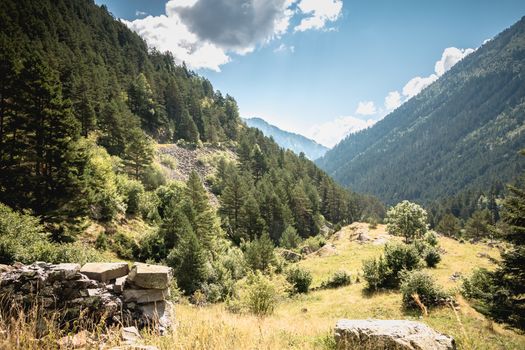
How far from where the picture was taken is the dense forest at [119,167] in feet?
70.9

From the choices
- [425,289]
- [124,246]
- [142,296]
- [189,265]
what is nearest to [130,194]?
[124,246]

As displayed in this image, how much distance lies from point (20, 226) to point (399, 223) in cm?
4536

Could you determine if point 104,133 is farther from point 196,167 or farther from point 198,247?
point 198,247

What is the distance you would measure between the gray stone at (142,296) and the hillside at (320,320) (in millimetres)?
1021

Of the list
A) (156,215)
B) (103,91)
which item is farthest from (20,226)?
(103,91)

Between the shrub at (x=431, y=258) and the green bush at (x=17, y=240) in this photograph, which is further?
the shrub at (x=431, y=258)

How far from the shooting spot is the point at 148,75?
93125mm

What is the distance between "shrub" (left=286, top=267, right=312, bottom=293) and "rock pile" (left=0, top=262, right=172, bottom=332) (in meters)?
19.0

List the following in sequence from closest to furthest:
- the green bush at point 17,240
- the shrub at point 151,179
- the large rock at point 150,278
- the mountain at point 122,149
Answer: the large rock at point 150,278
the green bush at point 17,240
the mountain at point 122,149
the shrub at point 151,179

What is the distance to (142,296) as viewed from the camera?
8227 millimetres

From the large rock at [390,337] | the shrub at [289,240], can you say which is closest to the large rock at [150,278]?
the large rock at [390,337]

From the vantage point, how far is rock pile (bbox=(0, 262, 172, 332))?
7332mm

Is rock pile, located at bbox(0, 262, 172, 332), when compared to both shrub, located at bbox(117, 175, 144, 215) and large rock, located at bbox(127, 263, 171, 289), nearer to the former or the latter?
large rock, located at bbox(127, 263, 171, 289)

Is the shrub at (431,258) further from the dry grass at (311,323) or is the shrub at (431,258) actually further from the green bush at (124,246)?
the green bush at (124,246)
